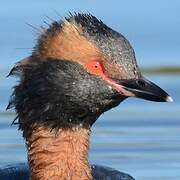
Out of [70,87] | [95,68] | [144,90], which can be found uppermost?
[95,68]

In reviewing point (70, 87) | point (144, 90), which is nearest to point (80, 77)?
point (70, 87)

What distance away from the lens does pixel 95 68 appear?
1375cm

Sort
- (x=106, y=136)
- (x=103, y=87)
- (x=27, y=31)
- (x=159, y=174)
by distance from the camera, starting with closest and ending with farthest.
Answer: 1. (x=103, y=87)
2. (x=159, y=174)
3. (x=106, y=136)
4. (x=27, y=31)

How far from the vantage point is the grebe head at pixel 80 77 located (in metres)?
13.7

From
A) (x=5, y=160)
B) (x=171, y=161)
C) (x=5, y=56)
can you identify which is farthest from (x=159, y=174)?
(x=5, y=56)

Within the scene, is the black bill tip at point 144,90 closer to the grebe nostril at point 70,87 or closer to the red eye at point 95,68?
the grebe nostril at point 70,87

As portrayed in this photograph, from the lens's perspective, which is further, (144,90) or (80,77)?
(80,77)

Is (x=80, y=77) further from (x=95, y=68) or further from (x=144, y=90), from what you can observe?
(x=144, y=90)

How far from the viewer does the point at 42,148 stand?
14.2 metres

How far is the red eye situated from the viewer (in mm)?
13742

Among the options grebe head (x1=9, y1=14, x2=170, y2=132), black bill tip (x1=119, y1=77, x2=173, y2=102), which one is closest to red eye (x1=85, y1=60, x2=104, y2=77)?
grebe head (x1=9, y1=14, x2=170, y2=132)

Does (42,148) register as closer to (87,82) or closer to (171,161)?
(87,82)

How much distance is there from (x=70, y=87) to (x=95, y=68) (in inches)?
11.8

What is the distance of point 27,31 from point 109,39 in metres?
5.74
